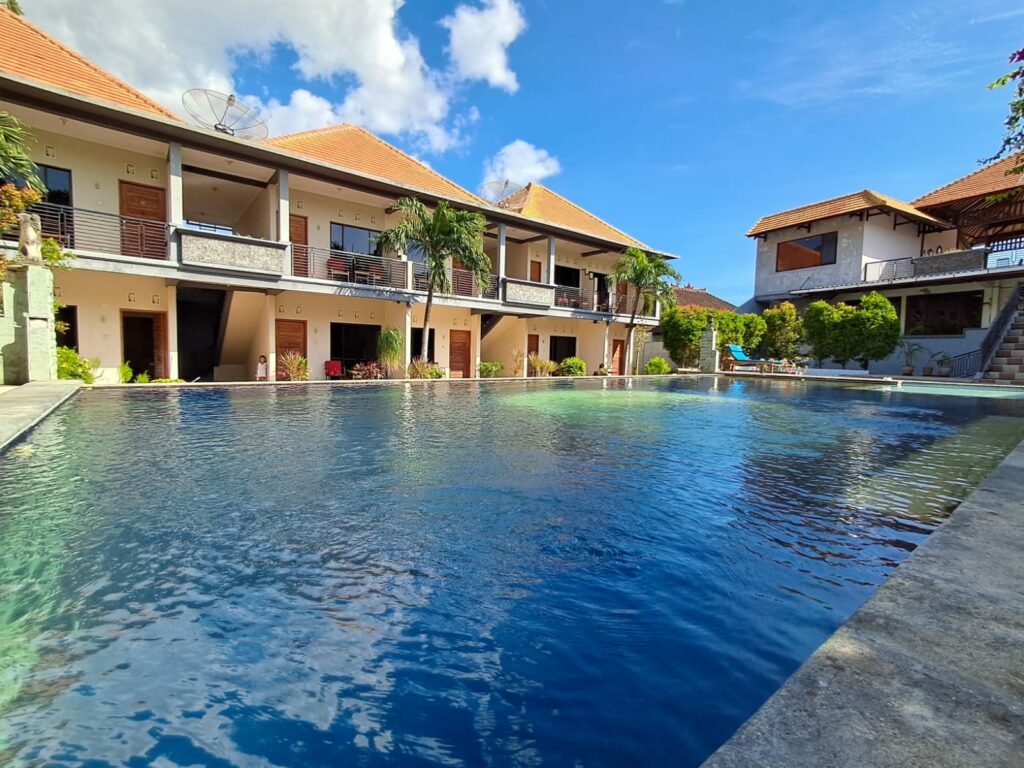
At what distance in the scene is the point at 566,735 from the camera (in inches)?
70.7

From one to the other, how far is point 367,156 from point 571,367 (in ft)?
39.0

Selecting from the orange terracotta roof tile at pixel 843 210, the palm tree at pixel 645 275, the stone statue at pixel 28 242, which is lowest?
the stone statue at pixel 28 242

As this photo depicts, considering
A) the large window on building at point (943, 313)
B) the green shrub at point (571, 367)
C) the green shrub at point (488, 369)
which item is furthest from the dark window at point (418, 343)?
the large window on building at point (943, 313)

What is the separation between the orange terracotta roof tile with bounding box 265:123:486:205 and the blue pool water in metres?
13.3

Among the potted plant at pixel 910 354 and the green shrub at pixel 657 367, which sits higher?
the potted plant at pixel 910 354

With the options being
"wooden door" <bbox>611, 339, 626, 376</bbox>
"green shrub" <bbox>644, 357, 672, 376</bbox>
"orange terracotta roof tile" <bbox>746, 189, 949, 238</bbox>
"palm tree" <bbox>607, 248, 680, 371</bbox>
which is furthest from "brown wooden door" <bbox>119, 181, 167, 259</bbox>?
"orange terracotta roof tile" <bbox>746, 189, 949, 238</bbox>

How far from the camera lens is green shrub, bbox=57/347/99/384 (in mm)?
11859

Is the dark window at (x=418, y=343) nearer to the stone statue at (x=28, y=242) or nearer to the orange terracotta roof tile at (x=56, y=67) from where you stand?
the orange terracotta roof tile at (x=56, y=67)

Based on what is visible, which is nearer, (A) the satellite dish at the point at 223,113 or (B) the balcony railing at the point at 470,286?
(A) the satellite dish at the point at 223,113

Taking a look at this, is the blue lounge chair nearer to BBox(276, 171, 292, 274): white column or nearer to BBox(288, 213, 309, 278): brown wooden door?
BBox(288, 213, 309, 278): brown wooden door

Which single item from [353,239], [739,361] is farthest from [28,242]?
[739,361]

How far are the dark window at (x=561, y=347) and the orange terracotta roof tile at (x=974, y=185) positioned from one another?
19.2m

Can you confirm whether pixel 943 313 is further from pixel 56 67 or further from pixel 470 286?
pixel 56 67

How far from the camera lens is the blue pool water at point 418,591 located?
1.81 meters
